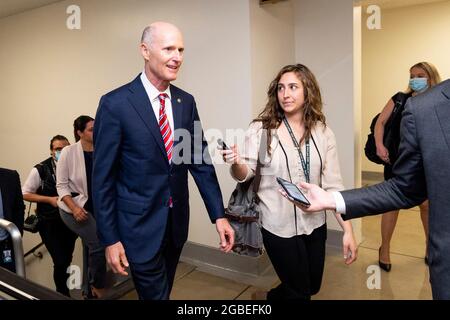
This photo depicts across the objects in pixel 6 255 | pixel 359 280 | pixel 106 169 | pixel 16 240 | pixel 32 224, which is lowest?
pixel 359 280

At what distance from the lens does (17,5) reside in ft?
11.9

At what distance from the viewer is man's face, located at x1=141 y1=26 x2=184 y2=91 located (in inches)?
63.5

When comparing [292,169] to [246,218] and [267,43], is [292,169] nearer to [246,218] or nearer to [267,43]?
[246,218]

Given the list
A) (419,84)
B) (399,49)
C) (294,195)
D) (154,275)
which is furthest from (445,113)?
(399,49)

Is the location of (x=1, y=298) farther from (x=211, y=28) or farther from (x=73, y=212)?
(x=211, y=28)

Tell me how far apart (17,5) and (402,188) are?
3830mm

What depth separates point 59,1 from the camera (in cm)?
380

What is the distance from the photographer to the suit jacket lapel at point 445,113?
104 centimetres

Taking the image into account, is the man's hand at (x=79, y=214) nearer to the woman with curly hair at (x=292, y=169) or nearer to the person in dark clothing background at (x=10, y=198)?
the person in dark clothing background at (x=10, y=198)

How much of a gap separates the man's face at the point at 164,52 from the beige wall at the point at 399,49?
4.50m

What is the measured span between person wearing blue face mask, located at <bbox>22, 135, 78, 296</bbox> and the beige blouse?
70.8 inches

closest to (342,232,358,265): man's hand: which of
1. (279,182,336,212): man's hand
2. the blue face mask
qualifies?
(279,182,336,212): man's hand

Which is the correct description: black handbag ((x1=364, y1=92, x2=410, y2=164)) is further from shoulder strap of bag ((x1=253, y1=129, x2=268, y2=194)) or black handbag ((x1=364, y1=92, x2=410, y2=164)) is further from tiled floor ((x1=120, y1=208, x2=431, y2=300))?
shoulder strap of bag ((x1=253, y1=129, x2=268, y2=194))

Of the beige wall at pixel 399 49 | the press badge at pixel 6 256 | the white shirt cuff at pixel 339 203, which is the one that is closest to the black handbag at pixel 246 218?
the white shirt cuff at pixel 339 203
